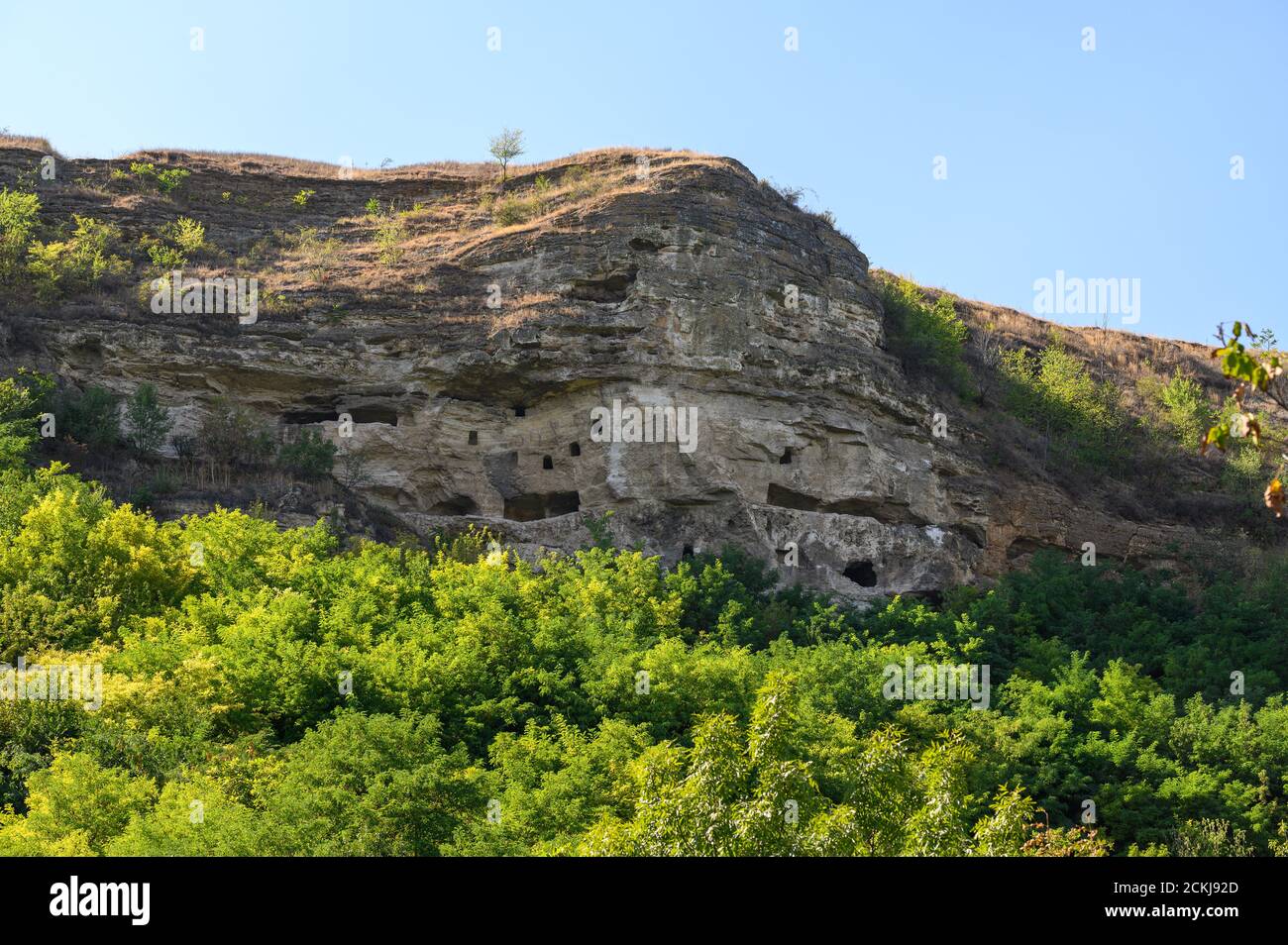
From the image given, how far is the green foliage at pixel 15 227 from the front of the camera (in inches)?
1422

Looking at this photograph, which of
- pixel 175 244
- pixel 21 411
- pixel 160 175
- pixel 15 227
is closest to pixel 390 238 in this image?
pixel 175 244

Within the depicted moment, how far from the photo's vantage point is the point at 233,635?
22.9 meters

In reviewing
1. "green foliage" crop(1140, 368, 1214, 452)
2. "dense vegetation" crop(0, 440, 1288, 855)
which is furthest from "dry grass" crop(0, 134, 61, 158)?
"green foliage" crop(1140, 368, 1214, 452)

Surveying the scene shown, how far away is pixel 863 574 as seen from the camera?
33.3 m

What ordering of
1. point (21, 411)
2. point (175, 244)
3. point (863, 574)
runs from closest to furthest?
point (21, 411), point (863, 574), point (175, 244)

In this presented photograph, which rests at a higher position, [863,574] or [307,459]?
[307,459]

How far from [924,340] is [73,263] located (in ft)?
67.5

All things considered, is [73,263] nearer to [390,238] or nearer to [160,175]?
[160,175]

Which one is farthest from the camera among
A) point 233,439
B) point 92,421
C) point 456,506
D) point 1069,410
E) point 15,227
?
point 1069,410

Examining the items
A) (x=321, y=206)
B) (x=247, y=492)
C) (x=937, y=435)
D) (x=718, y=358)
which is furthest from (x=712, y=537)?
(x=321, y=206)

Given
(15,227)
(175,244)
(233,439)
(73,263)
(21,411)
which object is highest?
(15,227)

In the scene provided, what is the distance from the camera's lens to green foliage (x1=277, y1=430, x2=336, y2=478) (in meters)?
31.7

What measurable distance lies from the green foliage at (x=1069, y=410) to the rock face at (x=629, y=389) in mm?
4660
